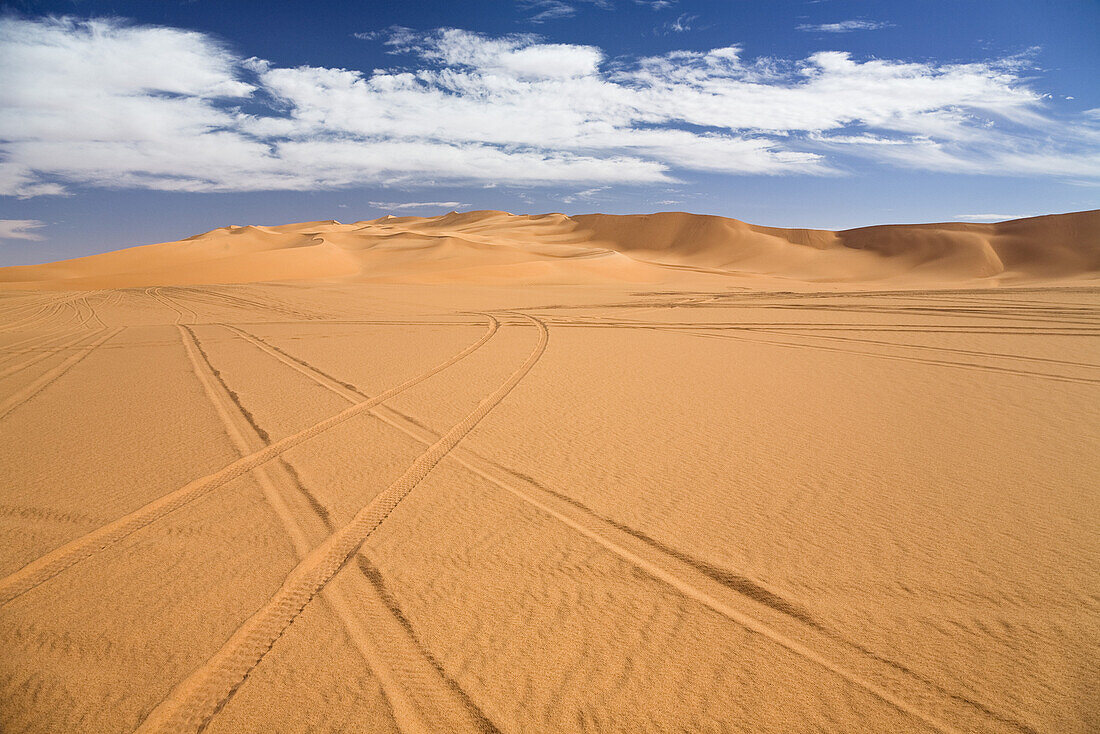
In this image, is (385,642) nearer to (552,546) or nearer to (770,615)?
(552,546)

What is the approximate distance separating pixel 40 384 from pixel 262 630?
8.04 m

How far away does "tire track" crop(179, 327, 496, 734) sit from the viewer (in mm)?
2172

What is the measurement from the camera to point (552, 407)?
21.7 feet

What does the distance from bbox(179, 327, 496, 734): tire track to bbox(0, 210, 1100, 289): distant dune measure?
120 ft

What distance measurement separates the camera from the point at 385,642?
2.55 m

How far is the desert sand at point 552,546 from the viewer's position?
228 cm

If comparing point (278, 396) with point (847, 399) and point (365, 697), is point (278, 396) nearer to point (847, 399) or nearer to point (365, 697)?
point (365, 697)

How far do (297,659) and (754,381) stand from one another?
6853 mm

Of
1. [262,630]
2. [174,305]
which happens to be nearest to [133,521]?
[262,630]

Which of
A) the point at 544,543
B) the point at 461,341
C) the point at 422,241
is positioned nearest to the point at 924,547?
the point at 544,543

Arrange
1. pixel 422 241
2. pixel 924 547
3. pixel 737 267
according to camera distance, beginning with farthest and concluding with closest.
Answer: pixel 737 267 < pixel 422 241 < pixel 924 547

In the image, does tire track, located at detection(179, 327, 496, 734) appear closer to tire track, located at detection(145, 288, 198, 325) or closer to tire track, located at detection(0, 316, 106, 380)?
tire track, located at detection(0, 316, 106, 380)

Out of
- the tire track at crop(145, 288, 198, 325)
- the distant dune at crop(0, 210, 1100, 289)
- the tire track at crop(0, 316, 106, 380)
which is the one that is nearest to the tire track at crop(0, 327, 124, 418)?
the tire track at crop(0, 316, 106, 380)

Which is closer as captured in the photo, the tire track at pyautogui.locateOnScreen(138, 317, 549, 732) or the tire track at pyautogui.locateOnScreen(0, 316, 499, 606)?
the tire track at pyautogui.locateOnScreen(138, 317, 549, 732)
